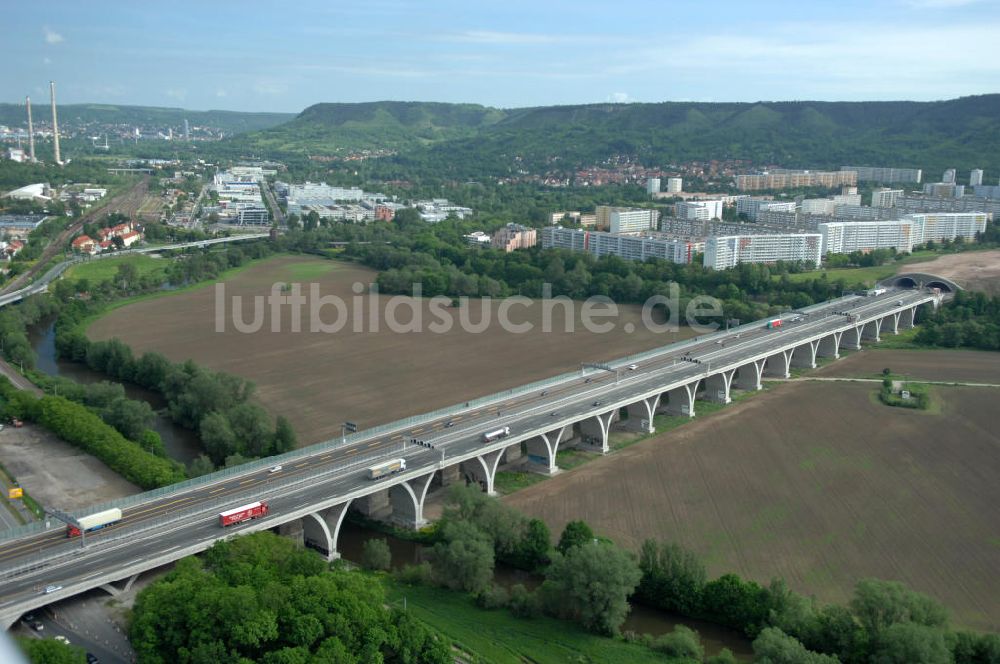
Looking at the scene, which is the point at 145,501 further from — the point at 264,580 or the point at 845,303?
the point at 845,303

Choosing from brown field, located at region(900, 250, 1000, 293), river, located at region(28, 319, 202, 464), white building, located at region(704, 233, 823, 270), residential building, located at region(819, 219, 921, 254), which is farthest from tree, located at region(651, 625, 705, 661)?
residential building, located at region(819, 219, 921, 254)

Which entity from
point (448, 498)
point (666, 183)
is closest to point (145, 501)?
point (448, 498)

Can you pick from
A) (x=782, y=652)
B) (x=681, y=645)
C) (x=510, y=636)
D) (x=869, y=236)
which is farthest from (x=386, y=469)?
(x=869, y=236)

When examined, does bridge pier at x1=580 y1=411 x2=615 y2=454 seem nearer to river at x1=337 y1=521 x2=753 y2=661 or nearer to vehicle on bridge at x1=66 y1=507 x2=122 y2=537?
river at x1=337 y1=521 x2=753 y2=661

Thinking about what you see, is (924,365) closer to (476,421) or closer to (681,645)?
(476,421)

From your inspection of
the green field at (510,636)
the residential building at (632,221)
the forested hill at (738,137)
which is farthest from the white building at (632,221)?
the green field at (510,636)

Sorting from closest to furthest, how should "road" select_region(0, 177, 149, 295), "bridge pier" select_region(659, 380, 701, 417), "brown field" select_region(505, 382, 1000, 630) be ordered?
"brown field" select_region(505, 382, 1000, 630) < "bridge pier" select_region(659, 380, 701, 417) < "road" select_region(0, 177, 149, 295)

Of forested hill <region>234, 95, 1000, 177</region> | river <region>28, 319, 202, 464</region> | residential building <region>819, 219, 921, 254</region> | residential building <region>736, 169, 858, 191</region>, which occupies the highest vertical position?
forested hill <region>234, 95, 1000, 177</region>
